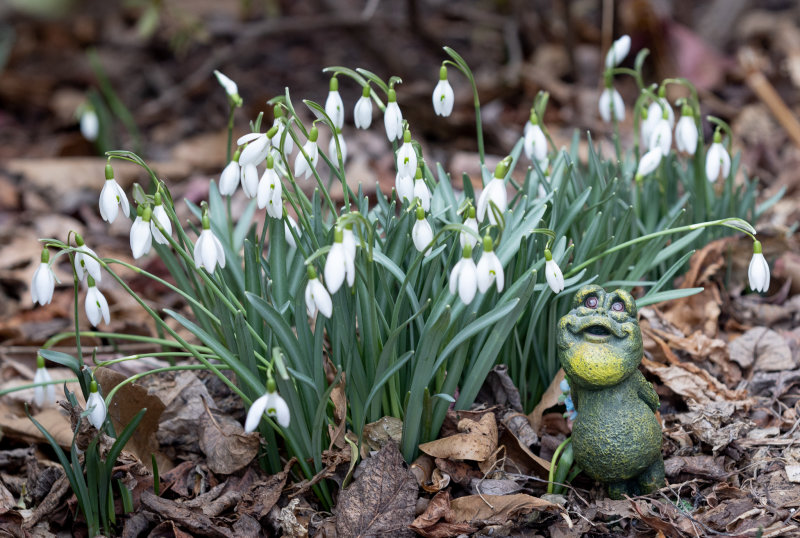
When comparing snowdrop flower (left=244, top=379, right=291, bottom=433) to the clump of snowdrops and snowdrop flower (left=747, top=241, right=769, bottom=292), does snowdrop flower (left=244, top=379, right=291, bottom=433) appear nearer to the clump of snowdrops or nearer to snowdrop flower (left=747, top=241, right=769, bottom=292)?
the clump of snowdrops

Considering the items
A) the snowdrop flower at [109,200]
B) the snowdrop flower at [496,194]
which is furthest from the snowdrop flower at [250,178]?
the snowdrop flower at [496,194]

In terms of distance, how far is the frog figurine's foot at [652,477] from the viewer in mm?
2115

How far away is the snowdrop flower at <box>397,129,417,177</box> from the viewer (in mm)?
2109

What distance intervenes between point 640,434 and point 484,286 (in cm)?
57

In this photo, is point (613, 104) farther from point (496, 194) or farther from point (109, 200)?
point (109, 200)

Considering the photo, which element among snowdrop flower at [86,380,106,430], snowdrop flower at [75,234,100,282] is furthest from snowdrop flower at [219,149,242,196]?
snowdrop flower at [86,380,106,430]

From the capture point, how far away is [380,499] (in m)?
2.12

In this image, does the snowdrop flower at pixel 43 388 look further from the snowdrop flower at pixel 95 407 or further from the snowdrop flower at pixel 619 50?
the snowdrop flower at pixel 619 50

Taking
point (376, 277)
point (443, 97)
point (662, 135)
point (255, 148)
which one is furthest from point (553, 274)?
point (662, 135)

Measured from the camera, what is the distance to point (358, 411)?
7.30 feet

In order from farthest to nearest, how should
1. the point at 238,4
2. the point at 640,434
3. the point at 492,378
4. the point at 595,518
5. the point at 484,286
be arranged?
the point at 238,4 → the point at 492,378 → the point at 595,518 → the point at 640,434 → the point at 484,286

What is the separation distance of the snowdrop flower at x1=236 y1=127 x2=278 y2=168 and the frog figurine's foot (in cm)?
123

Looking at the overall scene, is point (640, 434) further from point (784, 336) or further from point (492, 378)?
point (784, 336)

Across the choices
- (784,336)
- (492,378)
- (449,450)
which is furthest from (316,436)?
(784,336)
